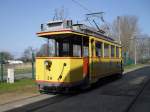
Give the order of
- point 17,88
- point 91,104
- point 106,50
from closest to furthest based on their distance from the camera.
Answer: point 91,104 → point 17,88 → point 106,50

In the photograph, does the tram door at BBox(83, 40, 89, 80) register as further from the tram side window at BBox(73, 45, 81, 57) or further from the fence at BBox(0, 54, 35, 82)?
the fence at BBox(0, 54, 35, 82)

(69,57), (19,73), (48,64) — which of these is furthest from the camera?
(19,73)

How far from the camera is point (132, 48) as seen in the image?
82.8m

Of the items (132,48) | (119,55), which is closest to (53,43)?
(119,55)

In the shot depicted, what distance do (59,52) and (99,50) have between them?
255 centimetres

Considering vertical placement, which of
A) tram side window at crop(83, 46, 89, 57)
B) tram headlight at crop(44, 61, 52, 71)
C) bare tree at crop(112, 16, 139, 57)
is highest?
bare tree at crop(112, 16, 139, 57)

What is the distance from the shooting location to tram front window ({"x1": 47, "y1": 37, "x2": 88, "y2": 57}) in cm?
1500

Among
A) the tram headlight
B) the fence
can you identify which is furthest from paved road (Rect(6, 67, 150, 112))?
the fence

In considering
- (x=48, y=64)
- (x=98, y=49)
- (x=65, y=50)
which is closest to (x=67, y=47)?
(x=65, y=50)

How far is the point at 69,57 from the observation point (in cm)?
1357

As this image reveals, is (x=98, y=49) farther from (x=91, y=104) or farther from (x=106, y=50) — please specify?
(x=91, y=104)

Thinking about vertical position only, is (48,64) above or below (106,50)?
below

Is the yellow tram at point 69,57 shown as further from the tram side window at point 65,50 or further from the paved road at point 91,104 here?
the paved road at point 91,104

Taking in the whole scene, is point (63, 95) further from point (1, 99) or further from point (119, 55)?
point (119, 55)
